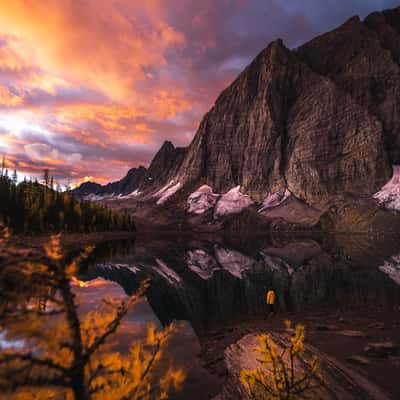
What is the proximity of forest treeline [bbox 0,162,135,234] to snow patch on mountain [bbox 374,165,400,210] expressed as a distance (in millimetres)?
185840

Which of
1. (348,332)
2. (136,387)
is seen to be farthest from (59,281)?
(348,332)

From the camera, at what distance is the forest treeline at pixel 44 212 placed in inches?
2825

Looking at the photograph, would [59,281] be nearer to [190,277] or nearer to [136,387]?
[136,387]

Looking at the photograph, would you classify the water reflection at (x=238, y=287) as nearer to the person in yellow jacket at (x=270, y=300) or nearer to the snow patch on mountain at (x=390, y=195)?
the person in yellow jacket at (x=270, y=300)

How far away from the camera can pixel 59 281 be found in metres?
3.51

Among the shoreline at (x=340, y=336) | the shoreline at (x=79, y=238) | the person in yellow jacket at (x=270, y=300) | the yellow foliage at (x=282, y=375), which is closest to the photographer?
the yellow foliage at (x=282, y=375)

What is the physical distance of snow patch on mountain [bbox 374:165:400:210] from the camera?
182 m

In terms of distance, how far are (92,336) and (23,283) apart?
67.1 inches

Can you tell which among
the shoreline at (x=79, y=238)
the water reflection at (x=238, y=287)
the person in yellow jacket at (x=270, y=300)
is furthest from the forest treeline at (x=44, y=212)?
the person in yellow jacket at (x=270, y=300)

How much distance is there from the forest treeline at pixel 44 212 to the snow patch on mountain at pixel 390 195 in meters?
186

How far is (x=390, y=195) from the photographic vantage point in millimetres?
188625

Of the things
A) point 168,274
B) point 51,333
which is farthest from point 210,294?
point 51,333

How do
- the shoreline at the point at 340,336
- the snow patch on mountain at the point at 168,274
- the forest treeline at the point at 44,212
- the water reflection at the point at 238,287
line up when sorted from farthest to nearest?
the forest treeline at the point at 44,212 < the snow patch on mountain at the point at 168,274 < the water reflection at the point at 238,287 < the shoreline at the point at 340,336

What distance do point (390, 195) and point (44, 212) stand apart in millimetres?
216682
